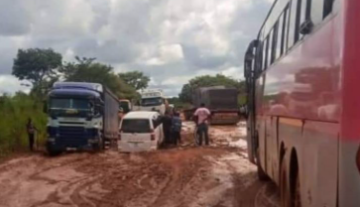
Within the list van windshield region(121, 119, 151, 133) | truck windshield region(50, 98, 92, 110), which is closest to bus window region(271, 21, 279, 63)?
truck windshield region(50, 98, 92, 110)

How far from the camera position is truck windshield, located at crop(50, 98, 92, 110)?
30.5m

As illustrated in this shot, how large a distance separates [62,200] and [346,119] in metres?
10.5

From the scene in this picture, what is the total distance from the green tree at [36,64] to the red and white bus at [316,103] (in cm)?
7880

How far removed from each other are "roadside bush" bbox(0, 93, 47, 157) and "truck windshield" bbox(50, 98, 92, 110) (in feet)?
9.42

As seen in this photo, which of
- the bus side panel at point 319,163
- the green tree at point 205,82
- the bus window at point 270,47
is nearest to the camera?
the bus side panel at point 319,163

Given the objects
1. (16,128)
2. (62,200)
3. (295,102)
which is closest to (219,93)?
(16,128)

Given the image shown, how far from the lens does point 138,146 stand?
31.0m

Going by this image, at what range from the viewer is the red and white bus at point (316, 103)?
567 cm

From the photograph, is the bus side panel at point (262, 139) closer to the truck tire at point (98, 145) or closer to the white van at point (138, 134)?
the white van at point (138, 134)

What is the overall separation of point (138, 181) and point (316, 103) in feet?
40.8

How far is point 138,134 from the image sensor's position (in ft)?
102

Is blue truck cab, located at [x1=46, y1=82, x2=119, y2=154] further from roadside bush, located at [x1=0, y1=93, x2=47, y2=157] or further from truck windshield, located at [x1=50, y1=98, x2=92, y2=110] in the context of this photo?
roadside bush, located at [x1=0, y1=93, x2=47, y2=157]

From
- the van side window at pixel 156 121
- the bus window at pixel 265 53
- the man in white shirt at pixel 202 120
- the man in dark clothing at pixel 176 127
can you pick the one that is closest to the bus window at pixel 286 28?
the bus window at pixel 265 53

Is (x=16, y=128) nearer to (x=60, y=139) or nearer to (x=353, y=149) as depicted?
(x=60, y=139)
